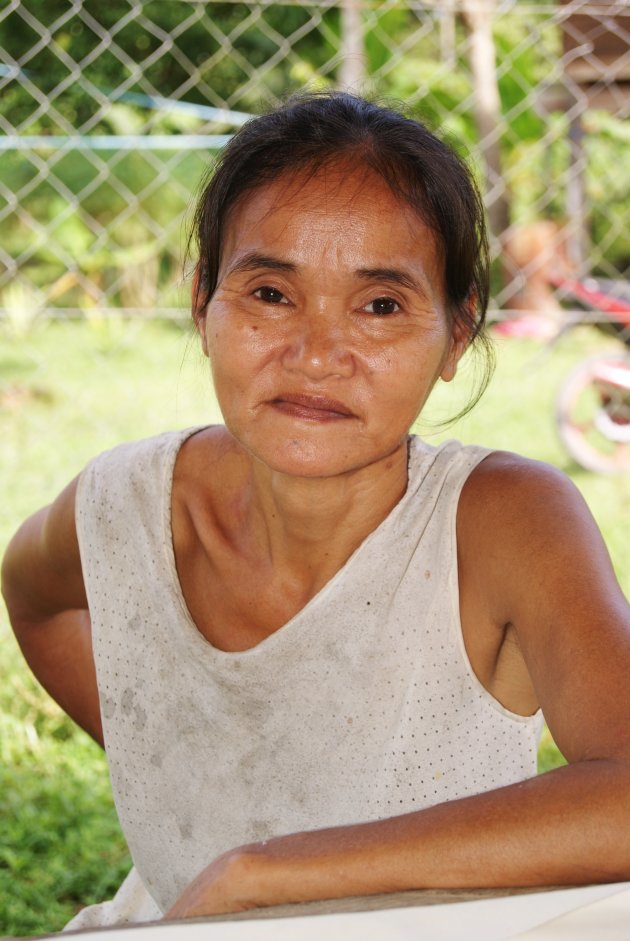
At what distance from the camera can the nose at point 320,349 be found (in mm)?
1406

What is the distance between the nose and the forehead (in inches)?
2.6

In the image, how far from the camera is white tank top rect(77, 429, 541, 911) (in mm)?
1588

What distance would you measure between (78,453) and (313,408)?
4.03 metres

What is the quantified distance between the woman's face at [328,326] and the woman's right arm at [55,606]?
0.52 meters

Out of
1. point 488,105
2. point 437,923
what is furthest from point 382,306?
point 488,105

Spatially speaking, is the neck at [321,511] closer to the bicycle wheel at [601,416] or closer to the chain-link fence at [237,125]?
the bicycle wheel at [601,416]

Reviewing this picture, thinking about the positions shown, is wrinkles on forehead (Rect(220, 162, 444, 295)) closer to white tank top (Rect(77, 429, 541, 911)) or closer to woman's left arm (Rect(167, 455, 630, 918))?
Answer: white tank top (Rect(77, 429, 541, 911))

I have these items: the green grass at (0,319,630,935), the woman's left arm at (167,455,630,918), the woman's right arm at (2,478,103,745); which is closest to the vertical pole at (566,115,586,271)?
the green grass at (0,319,630,935)

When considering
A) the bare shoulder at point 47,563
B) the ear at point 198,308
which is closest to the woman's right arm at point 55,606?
the bare shoulder at point 47,563

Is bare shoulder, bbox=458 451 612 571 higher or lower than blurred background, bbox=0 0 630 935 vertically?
lower

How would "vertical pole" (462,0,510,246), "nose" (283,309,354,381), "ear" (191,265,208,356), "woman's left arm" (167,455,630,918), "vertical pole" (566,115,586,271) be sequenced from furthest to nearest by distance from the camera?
"vertical pole" (462,0,510,246), "vertical pole" (566,115,586,271), "ear" (191,265,208,356), "nose" (283,309,354,381), "woman's left arm" (167,455,630,918)

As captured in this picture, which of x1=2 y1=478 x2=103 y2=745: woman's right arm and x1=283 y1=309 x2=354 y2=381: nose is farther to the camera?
x1=2 y1=478 x2=103 y2=745: woman's right arm

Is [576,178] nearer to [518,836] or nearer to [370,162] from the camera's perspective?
[370,162]

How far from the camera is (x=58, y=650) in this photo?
212 cm
